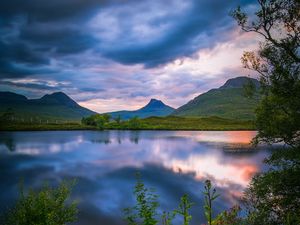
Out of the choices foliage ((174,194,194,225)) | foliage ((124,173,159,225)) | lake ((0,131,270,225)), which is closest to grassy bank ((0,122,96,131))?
lake ((0,131,270,225))

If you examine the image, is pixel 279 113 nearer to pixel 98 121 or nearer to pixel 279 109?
pixel 279 109

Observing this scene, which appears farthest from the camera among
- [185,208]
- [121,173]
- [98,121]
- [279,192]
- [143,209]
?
[98,121]

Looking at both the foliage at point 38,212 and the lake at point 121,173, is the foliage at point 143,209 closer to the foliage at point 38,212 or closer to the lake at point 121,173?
the foliage at point 38,212

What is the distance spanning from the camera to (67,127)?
179 meters

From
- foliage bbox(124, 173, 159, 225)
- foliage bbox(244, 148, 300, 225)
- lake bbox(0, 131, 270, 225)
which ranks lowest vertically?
lake bbox(0, 131, 270, 225)

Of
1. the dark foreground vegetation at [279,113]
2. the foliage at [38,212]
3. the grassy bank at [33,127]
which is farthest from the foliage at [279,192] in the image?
the grassy bank at [33,127]

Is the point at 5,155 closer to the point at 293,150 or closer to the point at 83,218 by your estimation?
the point at 83,218

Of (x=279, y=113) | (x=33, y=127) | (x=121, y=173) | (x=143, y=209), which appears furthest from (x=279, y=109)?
(x=33, y=127)

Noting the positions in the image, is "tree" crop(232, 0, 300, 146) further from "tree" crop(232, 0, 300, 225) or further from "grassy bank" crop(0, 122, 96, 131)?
"grassy bank" crop(0, 122, 96, 131)

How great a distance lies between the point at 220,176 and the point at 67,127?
143 meters

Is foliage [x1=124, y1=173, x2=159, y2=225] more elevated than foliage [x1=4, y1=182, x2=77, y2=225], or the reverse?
foliage [x1=124, y1=173, x2=159, y2=225]

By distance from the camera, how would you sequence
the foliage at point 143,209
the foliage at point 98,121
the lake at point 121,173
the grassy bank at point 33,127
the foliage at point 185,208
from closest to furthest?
the foliage at point 185,208, the foliage at point 143,209, the lake at point 121,173, the grassy bank at point 33,127, the foliage at point 98,121

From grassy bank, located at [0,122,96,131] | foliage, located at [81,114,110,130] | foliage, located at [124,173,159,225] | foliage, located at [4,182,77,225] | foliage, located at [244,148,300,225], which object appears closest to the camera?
foliage, located at [124,173,159,225]

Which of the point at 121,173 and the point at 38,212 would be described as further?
the point at 121,173
